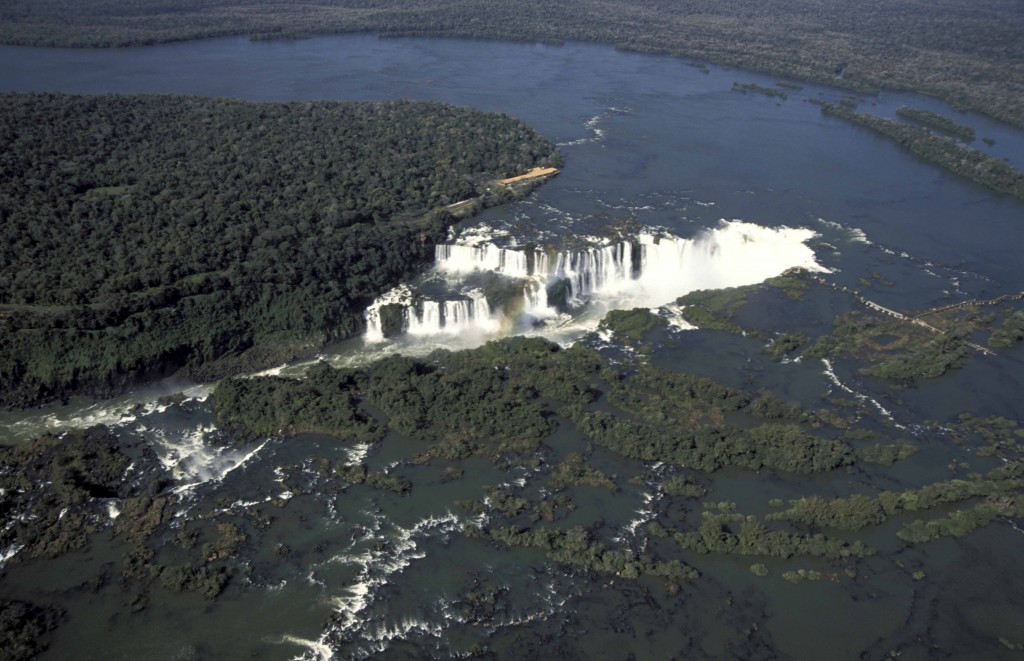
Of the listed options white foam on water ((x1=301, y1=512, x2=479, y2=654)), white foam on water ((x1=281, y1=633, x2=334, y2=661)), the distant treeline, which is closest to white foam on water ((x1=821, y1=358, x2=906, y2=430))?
white foam on water ((x1=301, y1=512, x2=479, y2=654))

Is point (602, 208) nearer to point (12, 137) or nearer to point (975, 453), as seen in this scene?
point (975, 453)

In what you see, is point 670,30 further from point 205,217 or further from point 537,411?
point 537,411

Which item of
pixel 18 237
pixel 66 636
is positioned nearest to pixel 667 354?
pixel 66 636

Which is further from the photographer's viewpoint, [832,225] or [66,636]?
[832,225]

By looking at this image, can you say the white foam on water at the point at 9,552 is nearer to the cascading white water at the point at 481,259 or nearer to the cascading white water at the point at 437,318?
the cascading white water at the point at 437,318

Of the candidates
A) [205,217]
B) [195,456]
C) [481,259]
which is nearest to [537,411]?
[481,259]

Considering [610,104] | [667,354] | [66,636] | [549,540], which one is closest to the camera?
[66,636]

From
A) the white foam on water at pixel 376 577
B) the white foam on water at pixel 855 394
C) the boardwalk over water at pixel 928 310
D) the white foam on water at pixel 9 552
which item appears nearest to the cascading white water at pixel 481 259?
the white foam on water at pixel 855 394
